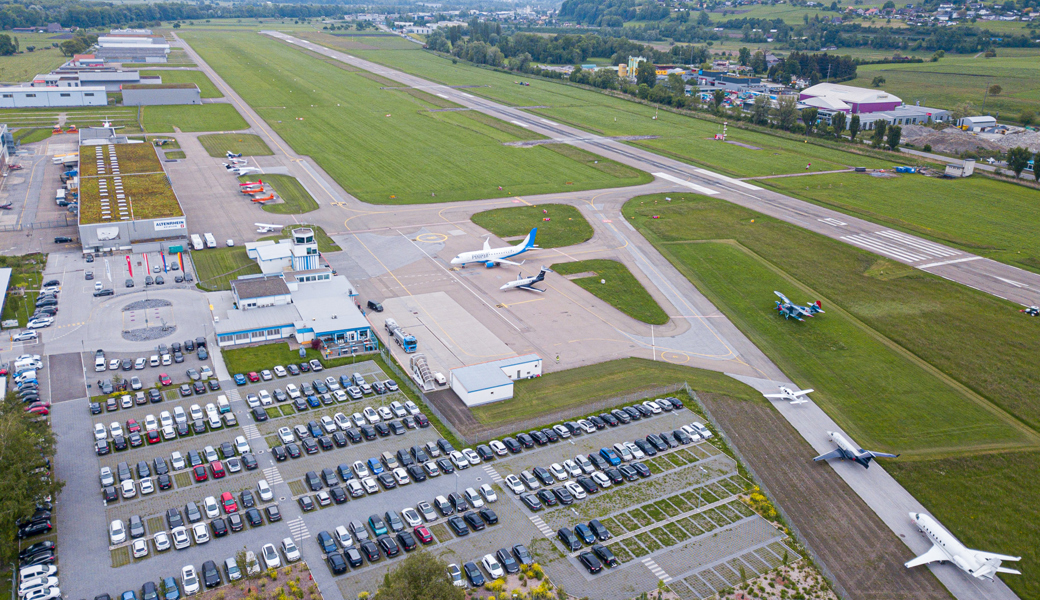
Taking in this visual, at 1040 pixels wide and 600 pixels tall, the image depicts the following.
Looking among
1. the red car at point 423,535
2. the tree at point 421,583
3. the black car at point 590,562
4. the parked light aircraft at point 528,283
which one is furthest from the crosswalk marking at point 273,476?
the parked light aircraft at point 528,283

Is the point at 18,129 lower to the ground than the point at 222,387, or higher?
higher

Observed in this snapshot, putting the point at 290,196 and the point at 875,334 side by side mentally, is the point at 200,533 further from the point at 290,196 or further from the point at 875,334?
the point at 290,196

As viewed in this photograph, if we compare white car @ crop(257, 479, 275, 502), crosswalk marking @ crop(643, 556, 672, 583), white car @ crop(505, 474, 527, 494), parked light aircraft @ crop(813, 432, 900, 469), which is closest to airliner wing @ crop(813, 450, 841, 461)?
parked light aircraft @ crop(813, 432, 900, 469)

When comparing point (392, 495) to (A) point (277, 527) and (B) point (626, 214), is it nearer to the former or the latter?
(A) point (277, 527)

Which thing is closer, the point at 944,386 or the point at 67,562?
the point at 67,562

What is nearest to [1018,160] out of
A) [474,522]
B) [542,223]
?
[542,223]

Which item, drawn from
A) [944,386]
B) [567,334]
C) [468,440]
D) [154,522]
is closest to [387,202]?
[567,334]

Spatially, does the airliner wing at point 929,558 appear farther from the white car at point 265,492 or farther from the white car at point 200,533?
the white car at point 200,533
